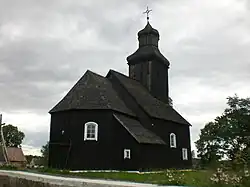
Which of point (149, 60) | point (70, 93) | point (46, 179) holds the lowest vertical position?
point (46, 179)

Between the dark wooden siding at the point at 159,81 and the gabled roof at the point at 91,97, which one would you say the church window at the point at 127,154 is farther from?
the dark wooden siding at the point at 159,81

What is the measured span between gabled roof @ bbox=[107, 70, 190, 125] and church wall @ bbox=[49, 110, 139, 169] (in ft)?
13.3

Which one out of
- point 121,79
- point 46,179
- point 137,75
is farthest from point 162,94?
point 46,179

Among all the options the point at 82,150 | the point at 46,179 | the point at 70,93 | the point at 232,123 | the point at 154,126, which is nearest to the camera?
the point at 46,179

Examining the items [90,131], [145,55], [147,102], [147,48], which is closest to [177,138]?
[147,102]

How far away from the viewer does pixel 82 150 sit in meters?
19.7

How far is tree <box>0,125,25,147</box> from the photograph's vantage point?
60.5m

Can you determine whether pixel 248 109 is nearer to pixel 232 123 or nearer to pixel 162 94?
pixel 232 123

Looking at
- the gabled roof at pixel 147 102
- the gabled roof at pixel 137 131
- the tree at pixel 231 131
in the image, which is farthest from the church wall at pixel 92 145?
the tree at pixel 231 131

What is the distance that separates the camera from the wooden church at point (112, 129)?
19.9 meters

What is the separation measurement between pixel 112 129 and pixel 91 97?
2.67 meters

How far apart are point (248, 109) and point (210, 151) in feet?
21.5

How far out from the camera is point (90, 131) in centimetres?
2020

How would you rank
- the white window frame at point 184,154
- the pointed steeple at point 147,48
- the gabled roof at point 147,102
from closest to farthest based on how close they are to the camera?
the gabled roof at point 147,102 → the white window frame at point 184,154 → the pointed steeple at point 147,48
